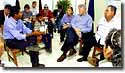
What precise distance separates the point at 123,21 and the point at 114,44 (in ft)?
0.37

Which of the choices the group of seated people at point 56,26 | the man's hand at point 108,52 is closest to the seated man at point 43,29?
the group of seated people at point 56,26

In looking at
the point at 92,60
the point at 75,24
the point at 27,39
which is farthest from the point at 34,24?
the point at 92,60

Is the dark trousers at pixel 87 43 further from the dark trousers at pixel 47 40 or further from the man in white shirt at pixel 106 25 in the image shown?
the dark trousers at pixel 47 40

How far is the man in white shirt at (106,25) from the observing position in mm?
1406

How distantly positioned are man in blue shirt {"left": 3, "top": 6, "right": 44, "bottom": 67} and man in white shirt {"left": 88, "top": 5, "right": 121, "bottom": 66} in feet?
0.94

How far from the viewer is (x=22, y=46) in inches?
57.3

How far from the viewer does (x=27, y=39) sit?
1450mm

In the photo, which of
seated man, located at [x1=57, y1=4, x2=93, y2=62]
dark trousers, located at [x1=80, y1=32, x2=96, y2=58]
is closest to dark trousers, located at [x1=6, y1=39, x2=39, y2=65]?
seated man, located at [x1=57, y1=4, x2=93, y2=62]

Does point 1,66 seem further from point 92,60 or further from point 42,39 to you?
point 92,60

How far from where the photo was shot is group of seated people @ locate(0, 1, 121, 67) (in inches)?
55.9

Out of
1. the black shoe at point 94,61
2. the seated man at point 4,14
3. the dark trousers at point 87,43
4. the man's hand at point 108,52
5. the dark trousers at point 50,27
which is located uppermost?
the seated man at point 4,14

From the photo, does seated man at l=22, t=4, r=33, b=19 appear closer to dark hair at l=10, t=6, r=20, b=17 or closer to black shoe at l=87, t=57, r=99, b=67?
dark hair at l=10, t=6, r=20, b=17

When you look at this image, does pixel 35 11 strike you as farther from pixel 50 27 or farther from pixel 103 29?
pixel 103 29

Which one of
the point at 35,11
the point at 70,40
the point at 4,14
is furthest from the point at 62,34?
the point at 4,14
